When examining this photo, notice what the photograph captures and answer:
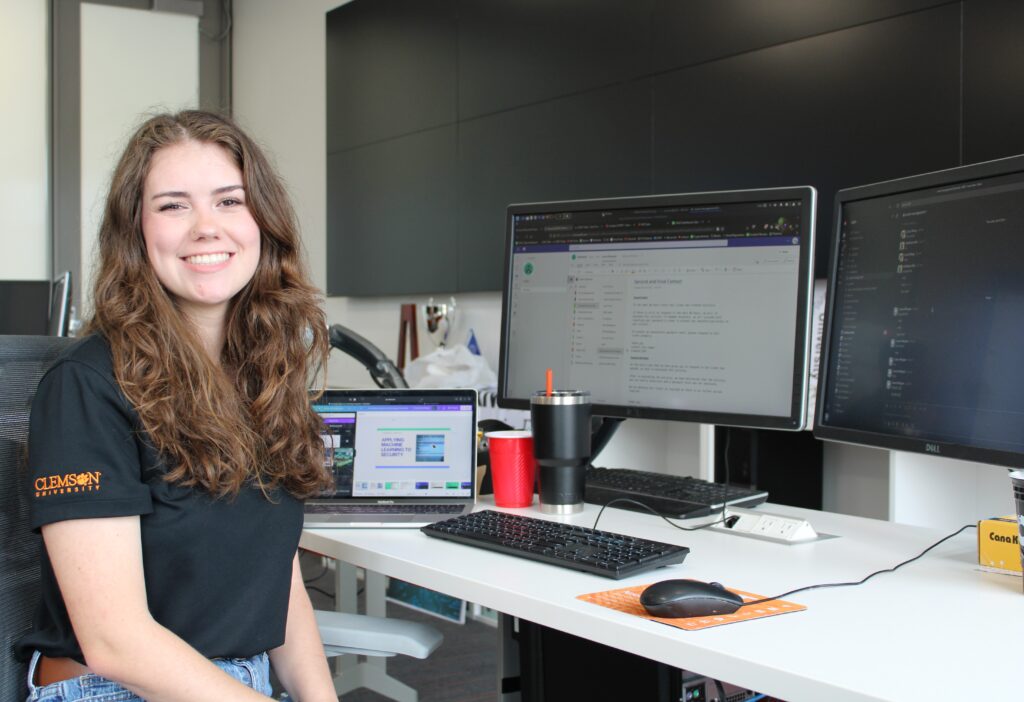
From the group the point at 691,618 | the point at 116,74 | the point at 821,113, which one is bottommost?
the point at 691,618

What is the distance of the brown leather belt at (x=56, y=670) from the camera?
1124mm

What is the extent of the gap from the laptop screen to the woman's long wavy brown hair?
0.82 feet

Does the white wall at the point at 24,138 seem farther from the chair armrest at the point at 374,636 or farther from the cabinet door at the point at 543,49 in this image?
the chair armrest at the point at 374,636

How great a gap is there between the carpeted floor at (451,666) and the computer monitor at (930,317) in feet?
5.70

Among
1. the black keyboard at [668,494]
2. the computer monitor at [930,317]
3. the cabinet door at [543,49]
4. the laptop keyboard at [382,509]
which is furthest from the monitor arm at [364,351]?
the cabinet door at [543,49]

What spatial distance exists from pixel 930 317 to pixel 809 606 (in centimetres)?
47

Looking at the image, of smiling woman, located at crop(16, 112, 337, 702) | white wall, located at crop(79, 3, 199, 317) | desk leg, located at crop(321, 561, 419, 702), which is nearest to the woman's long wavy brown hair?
smiling woman, located at crop(16, 112, 337, 702)

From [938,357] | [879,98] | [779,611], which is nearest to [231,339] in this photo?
[779,611]

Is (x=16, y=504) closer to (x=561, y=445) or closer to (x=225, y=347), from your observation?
(x=225, y=347)

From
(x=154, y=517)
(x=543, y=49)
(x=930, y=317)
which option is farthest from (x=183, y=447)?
(x=543, y=49)

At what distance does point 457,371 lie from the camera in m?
3.60

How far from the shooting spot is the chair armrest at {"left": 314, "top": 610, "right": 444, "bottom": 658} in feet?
4.32

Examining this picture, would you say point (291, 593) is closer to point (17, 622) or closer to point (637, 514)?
point (17, 622)

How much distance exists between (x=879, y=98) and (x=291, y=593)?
2.16 metres
